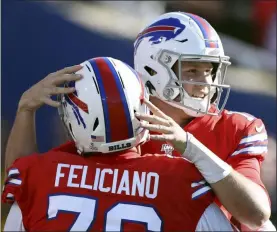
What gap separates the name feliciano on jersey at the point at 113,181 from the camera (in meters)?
1.55

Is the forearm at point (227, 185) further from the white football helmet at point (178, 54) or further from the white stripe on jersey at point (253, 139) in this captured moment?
the white football helmet at point (178, 54)

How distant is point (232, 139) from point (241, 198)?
402 millimetres

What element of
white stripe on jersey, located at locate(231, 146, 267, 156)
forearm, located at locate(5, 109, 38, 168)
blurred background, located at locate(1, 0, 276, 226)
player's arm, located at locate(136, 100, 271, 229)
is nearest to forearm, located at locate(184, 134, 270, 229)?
player's arm, located at locate(136, 100, 271, 229)

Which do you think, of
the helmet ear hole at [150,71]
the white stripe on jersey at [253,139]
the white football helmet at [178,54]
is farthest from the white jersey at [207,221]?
the helmet ear hole at [150,71]

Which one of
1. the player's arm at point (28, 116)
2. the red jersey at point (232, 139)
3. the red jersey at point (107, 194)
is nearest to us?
the red jersey at point (107, 194)

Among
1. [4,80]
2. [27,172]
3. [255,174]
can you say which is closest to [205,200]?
[255,174]

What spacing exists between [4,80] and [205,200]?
1.81 m

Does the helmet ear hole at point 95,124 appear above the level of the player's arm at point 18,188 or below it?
above

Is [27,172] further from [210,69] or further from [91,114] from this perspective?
[210,69]

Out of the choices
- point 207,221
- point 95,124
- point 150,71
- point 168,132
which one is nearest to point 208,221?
point 207,221

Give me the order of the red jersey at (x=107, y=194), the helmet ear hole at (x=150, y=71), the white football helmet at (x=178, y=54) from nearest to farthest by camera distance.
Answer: the red jersey at (x=107, y=194) < the white football helmet at (x=178, y=54) < the helmet ear hole at (x=150, y=71)

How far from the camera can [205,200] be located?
155 centimetres

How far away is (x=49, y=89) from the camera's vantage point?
1.75 meters

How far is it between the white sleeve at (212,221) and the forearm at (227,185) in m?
0.03
